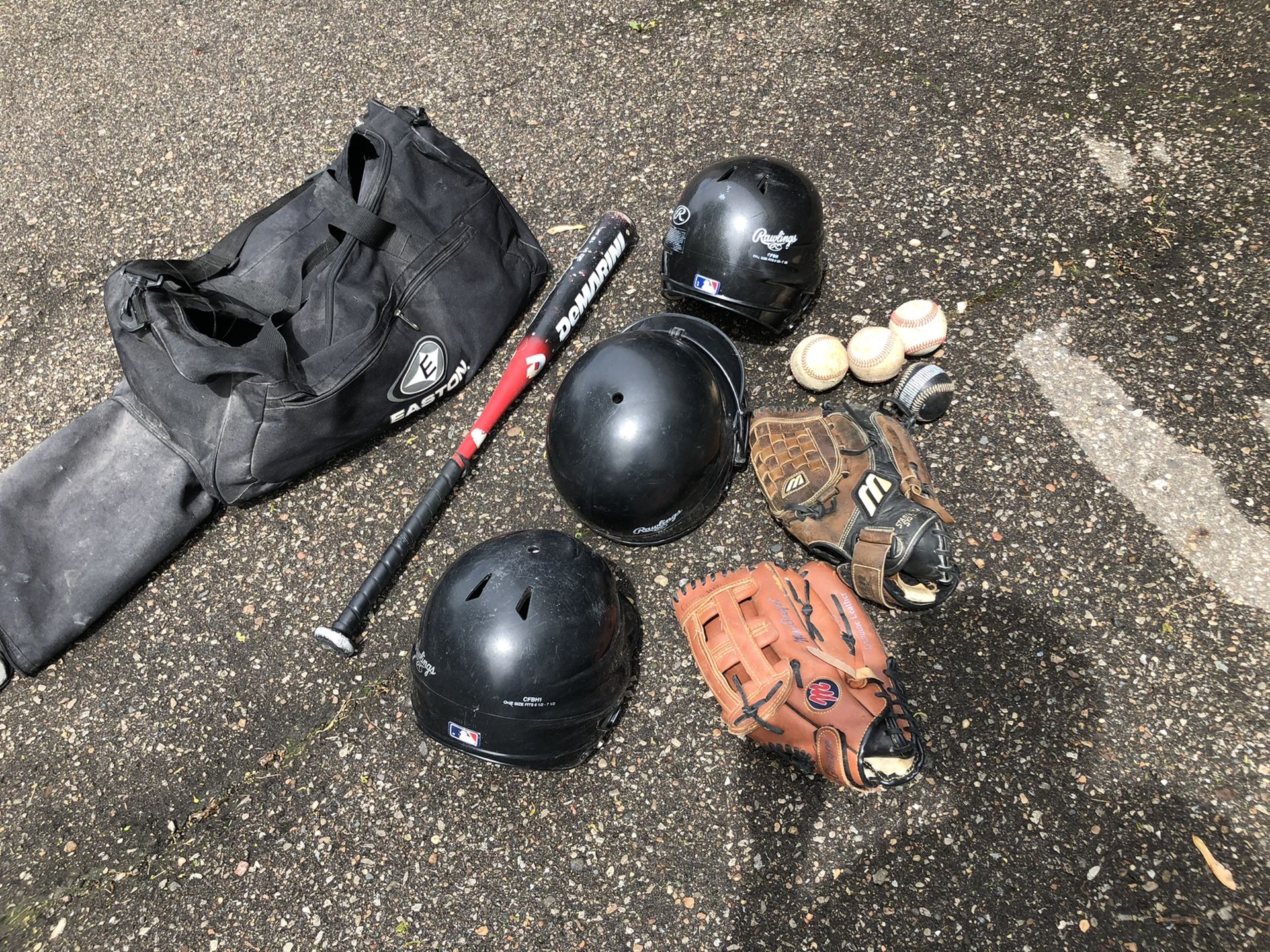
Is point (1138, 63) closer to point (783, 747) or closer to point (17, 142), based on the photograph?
point (783, 747)

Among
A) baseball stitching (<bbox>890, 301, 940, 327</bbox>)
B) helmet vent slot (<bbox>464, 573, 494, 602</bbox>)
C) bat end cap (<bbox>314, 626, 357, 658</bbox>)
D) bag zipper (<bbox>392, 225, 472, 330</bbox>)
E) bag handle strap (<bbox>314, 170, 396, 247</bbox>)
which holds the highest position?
bag handle strap (<bbox>314, 170, 396, 247</bbox>)

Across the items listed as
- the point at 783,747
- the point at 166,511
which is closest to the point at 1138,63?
the point at 783,747

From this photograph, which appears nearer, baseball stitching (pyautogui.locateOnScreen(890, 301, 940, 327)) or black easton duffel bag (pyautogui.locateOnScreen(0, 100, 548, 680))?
black easton duffel bag (pyautogui.locateOnScreen(0, 100, 548, 680))

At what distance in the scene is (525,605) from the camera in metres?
2.93

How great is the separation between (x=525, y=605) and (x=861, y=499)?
1.56 m

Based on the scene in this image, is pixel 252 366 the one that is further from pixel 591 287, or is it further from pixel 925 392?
pixel 925 392

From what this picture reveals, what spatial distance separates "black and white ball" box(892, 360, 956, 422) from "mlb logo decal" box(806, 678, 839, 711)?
1.40 meters

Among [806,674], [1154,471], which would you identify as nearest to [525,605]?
[806,674]

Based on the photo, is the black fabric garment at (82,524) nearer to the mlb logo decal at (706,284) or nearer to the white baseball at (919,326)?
the mlb logo decal at (706,284)

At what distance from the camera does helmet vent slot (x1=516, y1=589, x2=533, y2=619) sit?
2.91 meters

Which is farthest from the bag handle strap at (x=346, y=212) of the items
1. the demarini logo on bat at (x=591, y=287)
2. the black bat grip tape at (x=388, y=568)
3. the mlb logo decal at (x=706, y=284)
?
the mlb logo decal at (x=706, y=284)

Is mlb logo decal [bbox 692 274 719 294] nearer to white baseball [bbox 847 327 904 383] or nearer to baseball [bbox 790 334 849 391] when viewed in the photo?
baseball [bbox 790 334 849 391]

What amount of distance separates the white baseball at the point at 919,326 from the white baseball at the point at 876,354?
58 mm

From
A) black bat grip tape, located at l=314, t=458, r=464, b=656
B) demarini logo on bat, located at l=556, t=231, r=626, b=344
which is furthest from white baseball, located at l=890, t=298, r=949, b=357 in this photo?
black bat grip tape, located at l=314, t=458, r=464, b=656
